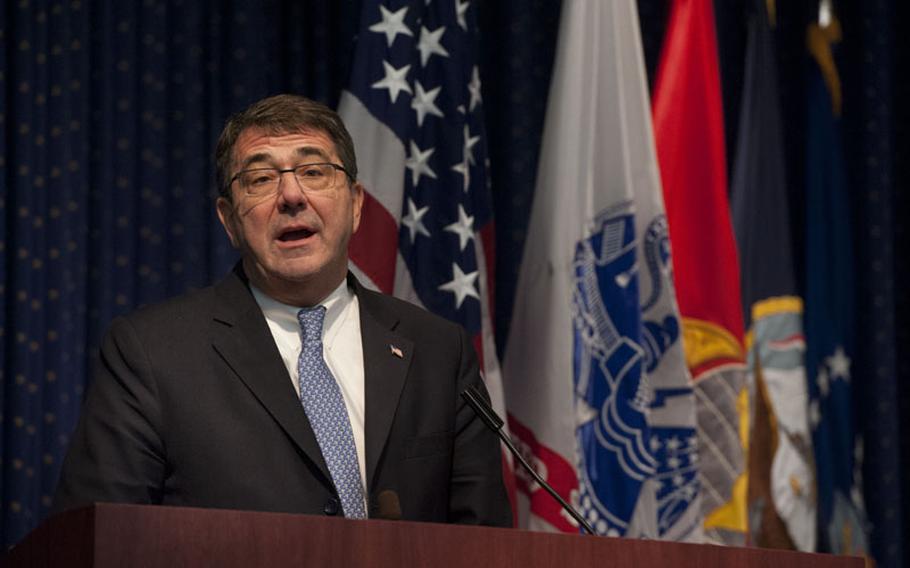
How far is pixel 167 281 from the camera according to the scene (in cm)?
389

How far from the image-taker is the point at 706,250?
4.06 metres

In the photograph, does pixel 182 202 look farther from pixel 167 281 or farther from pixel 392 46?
pixel 392 46

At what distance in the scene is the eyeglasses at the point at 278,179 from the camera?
2623mm

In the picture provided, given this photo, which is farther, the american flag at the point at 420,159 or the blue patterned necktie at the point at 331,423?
the american flag at the point at 420,159

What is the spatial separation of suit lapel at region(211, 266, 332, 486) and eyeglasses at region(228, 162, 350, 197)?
0.20 m

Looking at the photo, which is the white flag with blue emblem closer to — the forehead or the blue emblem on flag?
the blue emblem on flag

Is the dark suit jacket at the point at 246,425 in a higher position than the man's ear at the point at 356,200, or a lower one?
lower

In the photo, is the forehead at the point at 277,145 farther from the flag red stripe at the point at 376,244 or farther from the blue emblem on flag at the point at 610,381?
the blue emblem on flag at the point at 610,381

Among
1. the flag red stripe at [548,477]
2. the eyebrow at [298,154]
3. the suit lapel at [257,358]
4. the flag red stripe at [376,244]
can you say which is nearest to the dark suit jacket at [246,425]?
the suit lapel at [257,358]

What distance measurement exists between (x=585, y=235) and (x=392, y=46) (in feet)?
2.64

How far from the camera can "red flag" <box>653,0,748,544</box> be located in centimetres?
394

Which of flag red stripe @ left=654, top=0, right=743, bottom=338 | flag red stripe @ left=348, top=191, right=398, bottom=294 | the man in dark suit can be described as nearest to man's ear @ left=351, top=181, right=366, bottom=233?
the man in dark suit

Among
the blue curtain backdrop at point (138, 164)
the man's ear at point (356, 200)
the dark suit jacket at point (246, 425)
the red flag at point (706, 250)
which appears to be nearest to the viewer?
the dark suit jacket at point (246, 425)

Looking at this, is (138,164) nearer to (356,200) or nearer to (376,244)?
(376,244)
